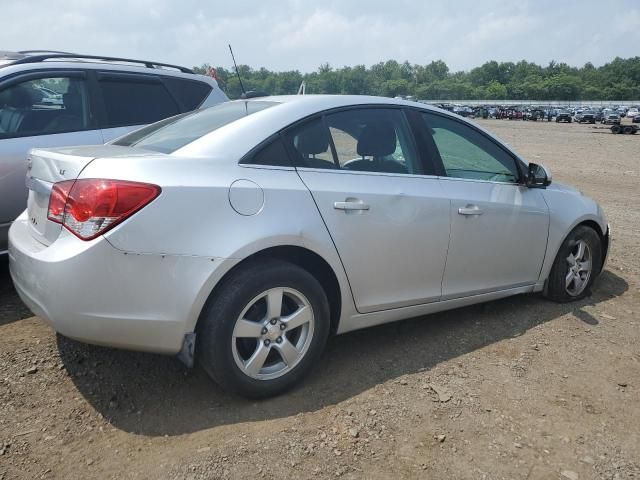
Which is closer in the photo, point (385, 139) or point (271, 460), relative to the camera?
point (271, 460)

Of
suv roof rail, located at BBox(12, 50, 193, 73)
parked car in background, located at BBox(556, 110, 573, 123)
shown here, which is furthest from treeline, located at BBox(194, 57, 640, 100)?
suv roof rail, located at BBox(12, 50, 193, 73)

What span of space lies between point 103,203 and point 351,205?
129 centimetres

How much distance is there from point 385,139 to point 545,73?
176 meters

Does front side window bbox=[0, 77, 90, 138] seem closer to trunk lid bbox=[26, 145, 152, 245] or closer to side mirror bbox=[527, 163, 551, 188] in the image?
trunk lid bbox=[26, 145, 152, 245]

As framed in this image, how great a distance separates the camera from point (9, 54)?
5.16m

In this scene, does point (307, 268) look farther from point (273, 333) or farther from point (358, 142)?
point (358, 142)

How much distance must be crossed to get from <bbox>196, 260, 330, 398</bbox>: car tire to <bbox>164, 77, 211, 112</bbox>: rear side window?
11.2 ft

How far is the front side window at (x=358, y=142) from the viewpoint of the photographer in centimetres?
308

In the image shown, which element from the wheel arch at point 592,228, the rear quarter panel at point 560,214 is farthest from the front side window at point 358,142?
the wheel arch at point 592,228

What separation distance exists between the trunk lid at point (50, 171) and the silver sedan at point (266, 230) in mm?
13

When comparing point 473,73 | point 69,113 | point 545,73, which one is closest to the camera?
point 69,113

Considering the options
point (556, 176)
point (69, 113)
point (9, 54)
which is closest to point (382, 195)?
point (69, 113)

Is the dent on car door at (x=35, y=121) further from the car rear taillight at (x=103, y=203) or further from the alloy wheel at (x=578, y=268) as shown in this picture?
the alloy wheel at (x=578, y=268)

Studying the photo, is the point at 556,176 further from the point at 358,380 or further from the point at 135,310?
the point at 135,310
